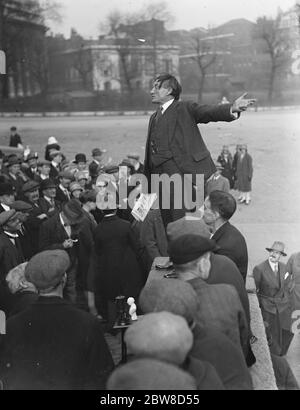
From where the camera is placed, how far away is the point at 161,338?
225 centimetres

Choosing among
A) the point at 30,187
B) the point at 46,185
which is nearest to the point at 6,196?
the point at 30,187

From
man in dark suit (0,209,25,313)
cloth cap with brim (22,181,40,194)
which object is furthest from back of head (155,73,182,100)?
cloth cap with brim (22,181,40,194)

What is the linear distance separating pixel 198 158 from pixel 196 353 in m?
2.46

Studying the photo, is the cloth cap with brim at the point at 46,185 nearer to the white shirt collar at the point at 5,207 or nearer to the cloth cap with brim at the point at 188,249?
the white shirt collar at the point at 5,207

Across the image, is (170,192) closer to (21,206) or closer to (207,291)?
(207,291)

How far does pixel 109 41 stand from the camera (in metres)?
32.5

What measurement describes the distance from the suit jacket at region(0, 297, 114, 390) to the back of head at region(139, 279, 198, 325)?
0.41 meters

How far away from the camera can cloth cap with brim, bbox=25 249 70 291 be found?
3152 mm

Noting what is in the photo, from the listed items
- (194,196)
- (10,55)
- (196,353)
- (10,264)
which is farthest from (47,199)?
(10,55)

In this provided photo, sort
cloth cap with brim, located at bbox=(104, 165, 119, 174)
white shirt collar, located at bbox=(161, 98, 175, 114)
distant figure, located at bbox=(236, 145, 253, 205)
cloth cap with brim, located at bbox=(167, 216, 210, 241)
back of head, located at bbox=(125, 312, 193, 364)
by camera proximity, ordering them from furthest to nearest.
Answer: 1. distant figure, located at bbox=(236, 145, 253, 205)
2. cloth cap with brim, located at bbox=(104, 165, 119, 174)
3. white shirt collar, located at bbox=(161, 98, 175, 114)
4. cloth cap with brim, located at bbox=(167, 216, 210, 241)
5. back of head, located at bbox=(125, 312, 193, 364)

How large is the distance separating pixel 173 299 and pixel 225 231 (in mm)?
1704

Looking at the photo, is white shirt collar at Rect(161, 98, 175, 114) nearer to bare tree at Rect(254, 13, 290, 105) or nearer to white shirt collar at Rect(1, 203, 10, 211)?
white shirt collar at Rect(1, 203, 10, 211)

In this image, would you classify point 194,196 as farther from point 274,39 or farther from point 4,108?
point 274,39

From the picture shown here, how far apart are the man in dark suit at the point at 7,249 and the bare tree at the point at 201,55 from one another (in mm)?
31812
